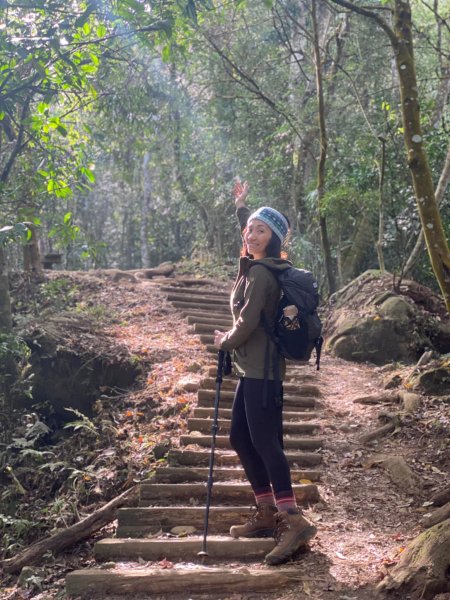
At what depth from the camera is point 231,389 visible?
24.2 feet

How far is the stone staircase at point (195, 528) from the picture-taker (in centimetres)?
365

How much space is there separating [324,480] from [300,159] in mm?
10993

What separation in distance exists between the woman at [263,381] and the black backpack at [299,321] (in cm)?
8

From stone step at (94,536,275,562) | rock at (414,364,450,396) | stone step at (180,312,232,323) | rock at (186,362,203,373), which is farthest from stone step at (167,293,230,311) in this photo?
stone step at (94,536,275,562)

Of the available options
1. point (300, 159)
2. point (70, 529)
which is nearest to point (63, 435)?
point (70, 529)

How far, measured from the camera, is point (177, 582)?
365cm

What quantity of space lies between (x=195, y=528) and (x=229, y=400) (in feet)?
8.83

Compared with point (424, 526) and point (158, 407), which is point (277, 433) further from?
point (158, 407)

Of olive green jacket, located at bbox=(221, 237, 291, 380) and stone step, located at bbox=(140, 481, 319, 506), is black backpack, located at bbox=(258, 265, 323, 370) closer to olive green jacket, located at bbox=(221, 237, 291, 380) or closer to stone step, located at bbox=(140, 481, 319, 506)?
olive green jacket, located at bbox=(221, 237, 291, 380)

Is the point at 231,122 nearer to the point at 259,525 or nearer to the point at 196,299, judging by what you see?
the point at 196,299

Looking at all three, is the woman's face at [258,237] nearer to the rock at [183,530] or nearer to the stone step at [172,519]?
the stone step at [172,519]

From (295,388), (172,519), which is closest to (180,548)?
(172,519)

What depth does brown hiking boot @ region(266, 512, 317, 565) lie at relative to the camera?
148 inches

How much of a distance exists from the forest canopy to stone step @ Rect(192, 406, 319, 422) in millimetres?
2365
